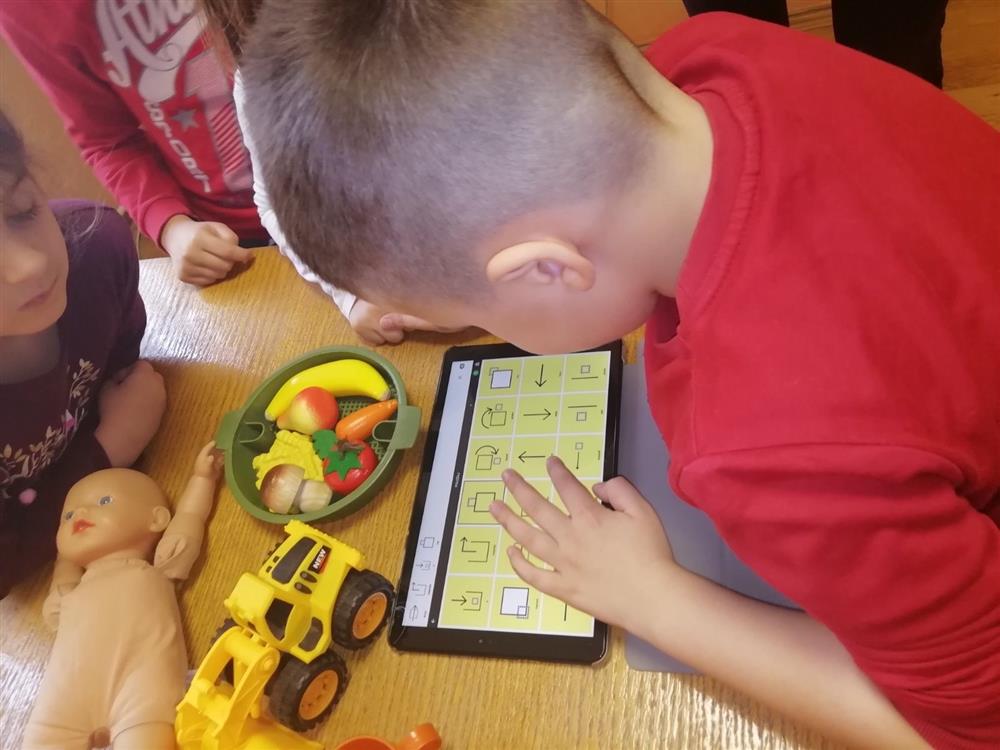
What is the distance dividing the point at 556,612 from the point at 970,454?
10.4 inches

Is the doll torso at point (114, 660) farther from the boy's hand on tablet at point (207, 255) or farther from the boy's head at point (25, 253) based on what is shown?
the boy's hand on tablet at point (207, 255)

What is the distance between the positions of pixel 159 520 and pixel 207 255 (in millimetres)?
310

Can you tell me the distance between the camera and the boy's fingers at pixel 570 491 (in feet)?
1.78

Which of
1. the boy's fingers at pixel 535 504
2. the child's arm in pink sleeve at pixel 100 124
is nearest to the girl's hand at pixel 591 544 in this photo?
the boy's fingers at pixel 535 504

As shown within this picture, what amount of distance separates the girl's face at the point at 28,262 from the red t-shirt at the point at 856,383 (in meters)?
0.57

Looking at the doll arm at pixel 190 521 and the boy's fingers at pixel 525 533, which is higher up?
the boy's fingers at pixel 525 533

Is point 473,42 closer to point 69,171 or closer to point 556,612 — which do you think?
point 556,612

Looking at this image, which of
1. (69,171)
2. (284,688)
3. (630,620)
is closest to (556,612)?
(630,620)

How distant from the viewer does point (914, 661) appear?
0.39 metres

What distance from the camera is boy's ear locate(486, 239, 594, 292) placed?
0.39 metres

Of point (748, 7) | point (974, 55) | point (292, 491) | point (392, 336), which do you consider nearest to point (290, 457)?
point (292, 491)

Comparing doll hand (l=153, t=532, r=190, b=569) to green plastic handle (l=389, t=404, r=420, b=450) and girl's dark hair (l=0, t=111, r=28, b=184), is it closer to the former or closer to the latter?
green plastic handle (l=389, t=404, r=420, b=450)

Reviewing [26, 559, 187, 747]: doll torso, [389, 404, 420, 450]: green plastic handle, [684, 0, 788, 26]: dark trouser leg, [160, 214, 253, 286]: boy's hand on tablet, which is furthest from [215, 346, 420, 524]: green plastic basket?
[684, 0, 788, 26]: dark trouser leg

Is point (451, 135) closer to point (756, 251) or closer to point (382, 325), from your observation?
point (756, 251)
